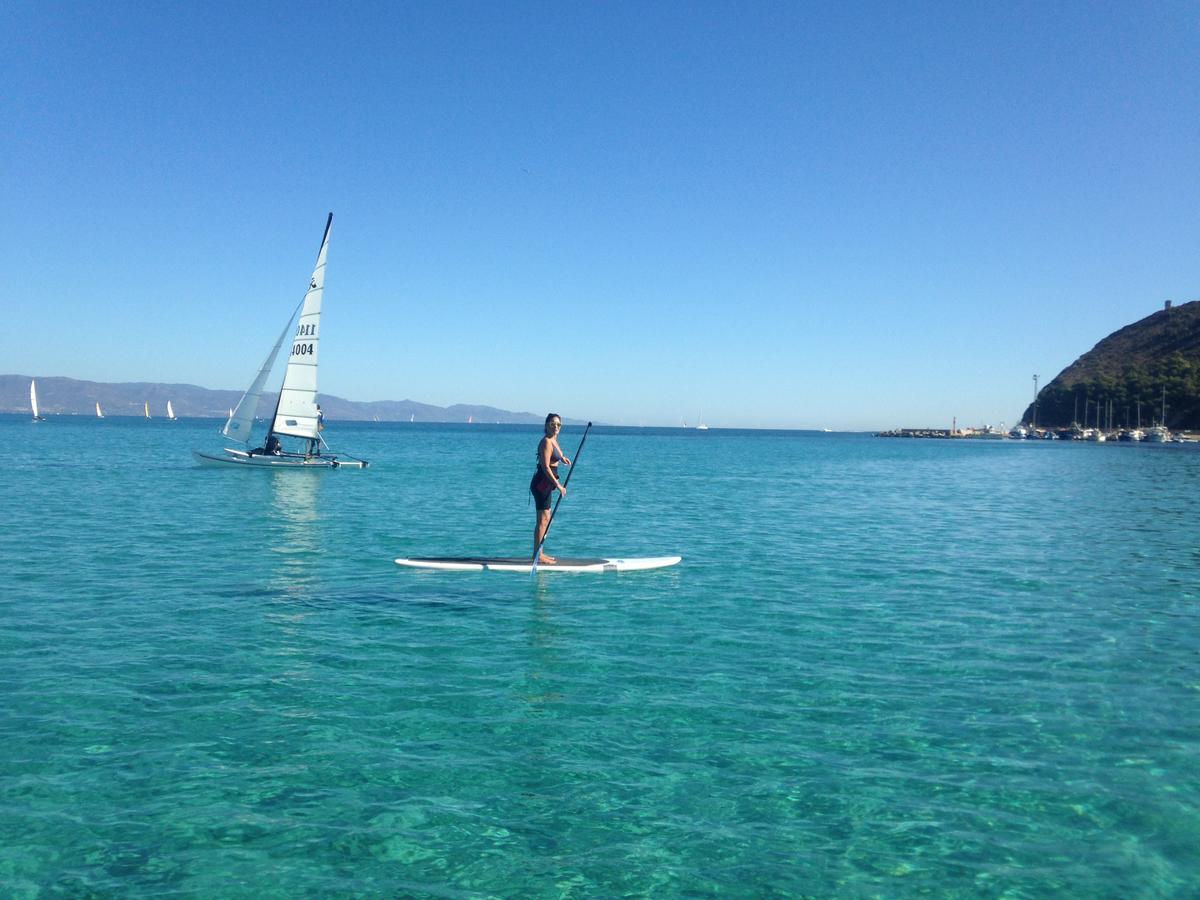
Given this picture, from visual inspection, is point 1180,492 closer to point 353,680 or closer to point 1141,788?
point 1141,788

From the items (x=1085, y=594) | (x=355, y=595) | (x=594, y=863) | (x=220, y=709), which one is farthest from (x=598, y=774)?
(x=1085, y=594)

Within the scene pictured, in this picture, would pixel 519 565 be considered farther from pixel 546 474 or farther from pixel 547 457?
pixel 547 457

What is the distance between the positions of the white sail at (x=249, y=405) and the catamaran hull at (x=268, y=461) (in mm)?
1472

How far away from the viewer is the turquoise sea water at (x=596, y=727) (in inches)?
260

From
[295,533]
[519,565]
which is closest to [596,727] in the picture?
[519,565]

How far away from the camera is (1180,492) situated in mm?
46594

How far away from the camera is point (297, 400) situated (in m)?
51.8

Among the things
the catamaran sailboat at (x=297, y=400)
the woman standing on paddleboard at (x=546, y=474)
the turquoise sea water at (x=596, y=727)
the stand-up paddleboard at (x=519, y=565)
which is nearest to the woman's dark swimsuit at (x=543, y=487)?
the woman standing on paddleboard at (x=546, y=474)

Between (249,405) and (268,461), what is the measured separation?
3.87 meters

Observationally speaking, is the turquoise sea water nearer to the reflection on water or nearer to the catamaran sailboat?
the reflection on water

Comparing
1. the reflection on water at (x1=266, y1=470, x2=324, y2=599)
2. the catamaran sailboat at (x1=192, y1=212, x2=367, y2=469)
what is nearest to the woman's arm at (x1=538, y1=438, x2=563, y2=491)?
the reflection on water at (x1=266, y1=470, x2=324, y2=599)

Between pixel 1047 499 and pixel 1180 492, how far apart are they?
9714mm

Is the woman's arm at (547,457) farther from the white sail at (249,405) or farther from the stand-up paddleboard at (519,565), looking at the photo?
the white sail at (249,405)

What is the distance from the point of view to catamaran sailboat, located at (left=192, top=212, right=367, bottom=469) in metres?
51.2
